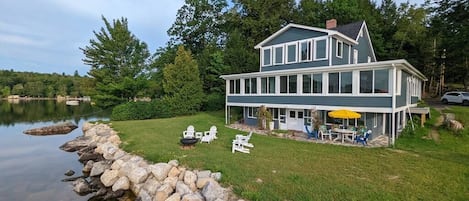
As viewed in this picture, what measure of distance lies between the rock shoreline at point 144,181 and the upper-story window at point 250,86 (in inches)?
366

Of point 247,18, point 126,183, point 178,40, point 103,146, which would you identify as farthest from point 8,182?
point 178,40

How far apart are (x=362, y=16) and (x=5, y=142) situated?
109 feet

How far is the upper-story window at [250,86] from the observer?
58.7 feet

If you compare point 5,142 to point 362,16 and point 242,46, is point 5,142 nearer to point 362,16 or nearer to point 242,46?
point 242,46

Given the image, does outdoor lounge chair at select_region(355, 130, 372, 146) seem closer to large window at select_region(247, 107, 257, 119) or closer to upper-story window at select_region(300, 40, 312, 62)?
upper-story window at select_region(300, 40, 312, 62)

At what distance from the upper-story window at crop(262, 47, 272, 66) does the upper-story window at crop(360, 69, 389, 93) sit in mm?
7384

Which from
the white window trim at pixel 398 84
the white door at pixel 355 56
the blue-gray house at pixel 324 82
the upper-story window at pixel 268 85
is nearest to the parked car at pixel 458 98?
the blue-gray house at pixel 324 82

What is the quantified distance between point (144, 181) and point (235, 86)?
11.8 metres

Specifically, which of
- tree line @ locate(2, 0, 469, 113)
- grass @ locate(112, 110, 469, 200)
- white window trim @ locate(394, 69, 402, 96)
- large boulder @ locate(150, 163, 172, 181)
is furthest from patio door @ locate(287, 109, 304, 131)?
tree line @ locate(2, 0, 469, 113)

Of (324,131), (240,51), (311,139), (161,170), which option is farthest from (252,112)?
(161,170)

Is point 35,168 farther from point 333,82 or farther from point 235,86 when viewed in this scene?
point 333,82

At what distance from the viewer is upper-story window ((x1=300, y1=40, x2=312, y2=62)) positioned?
16.7 metres

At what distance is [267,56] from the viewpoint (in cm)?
1911

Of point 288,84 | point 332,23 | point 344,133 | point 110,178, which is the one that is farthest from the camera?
point 332,23
